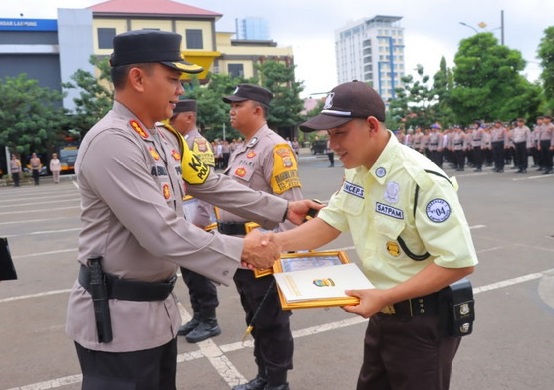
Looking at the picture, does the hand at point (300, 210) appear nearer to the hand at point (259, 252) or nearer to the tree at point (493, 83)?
the hand at point (259, 252)

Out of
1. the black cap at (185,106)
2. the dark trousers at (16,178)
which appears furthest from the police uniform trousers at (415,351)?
the dark trousers at (16,178)

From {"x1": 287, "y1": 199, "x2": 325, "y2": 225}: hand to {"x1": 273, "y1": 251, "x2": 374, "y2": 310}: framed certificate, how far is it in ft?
1.92

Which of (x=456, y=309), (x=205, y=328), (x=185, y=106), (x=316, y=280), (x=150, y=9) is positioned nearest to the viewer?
(x=456, y=309)

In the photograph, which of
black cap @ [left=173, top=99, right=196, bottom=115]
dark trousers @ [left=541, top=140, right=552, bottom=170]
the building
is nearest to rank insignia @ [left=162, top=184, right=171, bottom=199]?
black cap @ [left=173, top=99, right=196, bottom=115]

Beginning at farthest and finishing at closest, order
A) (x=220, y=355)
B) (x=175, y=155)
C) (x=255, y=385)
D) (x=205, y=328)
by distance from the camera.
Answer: (x=205, y=328) < (x=220, y=355) < (x=255, y=385) < (x=175, y=155)

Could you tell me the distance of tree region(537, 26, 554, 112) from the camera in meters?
23.9

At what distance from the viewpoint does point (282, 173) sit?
3.54 meters

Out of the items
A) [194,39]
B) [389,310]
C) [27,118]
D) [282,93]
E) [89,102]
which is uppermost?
[194,39]

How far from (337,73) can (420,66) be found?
128 meters

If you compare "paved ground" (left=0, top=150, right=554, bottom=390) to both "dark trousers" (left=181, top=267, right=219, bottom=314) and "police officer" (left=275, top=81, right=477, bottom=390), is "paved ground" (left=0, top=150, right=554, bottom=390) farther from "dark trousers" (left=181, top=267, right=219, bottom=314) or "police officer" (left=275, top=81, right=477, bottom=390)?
"police officer" (left=275, top=81, right=477, bottom=390)

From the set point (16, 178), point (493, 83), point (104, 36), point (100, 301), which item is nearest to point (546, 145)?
point (493, 83)

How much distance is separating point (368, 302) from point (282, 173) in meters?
1.73

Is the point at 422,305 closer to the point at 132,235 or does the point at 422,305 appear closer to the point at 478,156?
the point at 132,235

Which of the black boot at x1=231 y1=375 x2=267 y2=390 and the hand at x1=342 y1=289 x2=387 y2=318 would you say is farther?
the black boot at x1=231 y1=375 x2=267 y2=390
